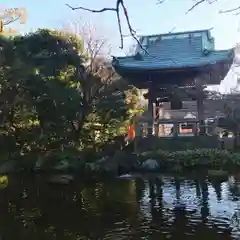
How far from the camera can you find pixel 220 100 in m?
18.5

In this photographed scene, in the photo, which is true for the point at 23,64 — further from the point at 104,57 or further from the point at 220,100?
the point at 220,100

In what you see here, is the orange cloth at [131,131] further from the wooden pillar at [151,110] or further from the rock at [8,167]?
the rock at [8,167]

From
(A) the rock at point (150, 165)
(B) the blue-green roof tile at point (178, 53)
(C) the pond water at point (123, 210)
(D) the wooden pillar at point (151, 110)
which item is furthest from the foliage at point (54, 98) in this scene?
(C) the pond water at point (123, 210)

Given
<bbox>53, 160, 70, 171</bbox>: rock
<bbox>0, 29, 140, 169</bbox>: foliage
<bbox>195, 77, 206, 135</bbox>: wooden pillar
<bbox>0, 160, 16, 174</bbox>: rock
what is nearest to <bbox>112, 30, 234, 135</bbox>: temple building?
<bbox>195, 77, 206, 135</bbox>: wooden pillar

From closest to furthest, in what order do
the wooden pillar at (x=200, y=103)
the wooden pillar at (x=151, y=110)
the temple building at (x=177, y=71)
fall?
the temple building at (x=177, y=71), the wooden pillar at (x=200, y=103), the wooden pillar at (x=151, y=110)

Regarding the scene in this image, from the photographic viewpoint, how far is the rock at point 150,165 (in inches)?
614

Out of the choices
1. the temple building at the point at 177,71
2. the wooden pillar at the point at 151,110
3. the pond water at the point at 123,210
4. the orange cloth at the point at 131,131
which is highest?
the temple building at the point at 177,71

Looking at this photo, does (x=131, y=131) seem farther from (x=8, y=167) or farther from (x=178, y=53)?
(x=8, y=167)

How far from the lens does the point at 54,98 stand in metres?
18.0

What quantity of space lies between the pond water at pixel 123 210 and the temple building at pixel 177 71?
6.21 m

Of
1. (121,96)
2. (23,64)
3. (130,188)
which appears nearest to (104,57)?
(121,96)

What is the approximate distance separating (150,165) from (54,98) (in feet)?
17.8

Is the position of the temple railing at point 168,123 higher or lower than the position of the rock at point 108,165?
higher

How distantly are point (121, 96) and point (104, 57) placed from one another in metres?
3.72
